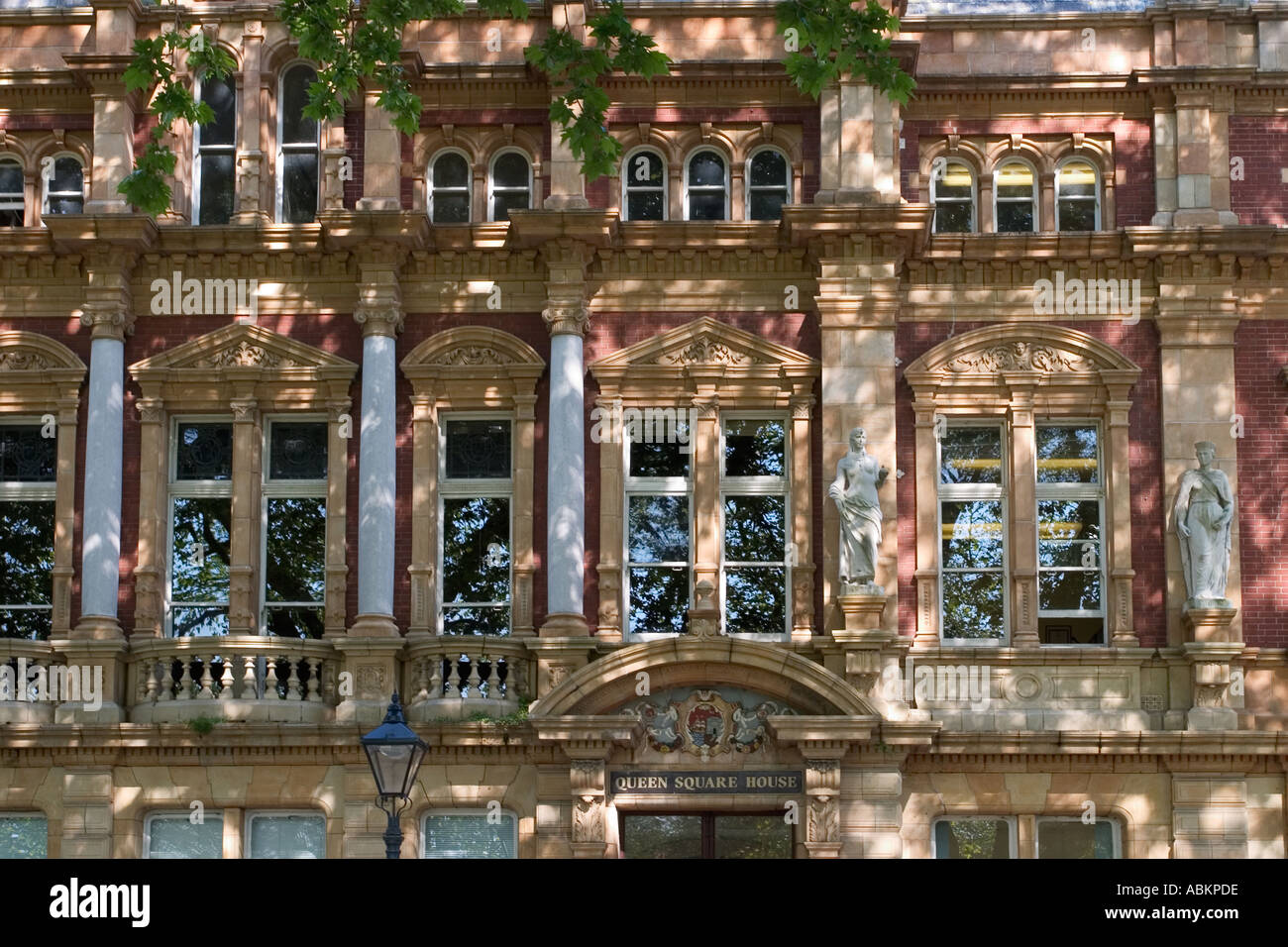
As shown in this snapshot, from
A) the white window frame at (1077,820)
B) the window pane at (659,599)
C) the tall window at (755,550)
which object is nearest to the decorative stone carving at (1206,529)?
the white window frame at (1077,820)

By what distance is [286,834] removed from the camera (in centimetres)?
2170

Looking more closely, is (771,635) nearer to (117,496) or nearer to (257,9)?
(117,496)

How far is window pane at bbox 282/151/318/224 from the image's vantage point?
76.7 ft

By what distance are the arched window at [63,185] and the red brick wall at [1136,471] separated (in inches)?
384

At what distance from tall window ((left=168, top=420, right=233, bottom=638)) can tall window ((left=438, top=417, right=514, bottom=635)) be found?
8.17 ft

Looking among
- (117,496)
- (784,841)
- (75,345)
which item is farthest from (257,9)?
(784,841)

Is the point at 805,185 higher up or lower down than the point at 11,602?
higher up

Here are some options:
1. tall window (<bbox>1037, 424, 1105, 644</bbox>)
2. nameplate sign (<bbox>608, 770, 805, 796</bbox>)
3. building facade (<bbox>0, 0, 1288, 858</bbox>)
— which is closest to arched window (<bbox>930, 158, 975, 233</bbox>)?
building facade (<bbox>0, 0, 1288, 858</bbox>)

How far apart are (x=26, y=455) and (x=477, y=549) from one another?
533 centimetres

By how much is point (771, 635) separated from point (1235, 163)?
7.64m

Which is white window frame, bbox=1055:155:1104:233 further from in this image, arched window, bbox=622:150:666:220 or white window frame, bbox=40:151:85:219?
white window frame, bbox=40:151:85:219

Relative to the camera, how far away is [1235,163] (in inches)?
904

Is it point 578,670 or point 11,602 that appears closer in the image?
point 578,670
